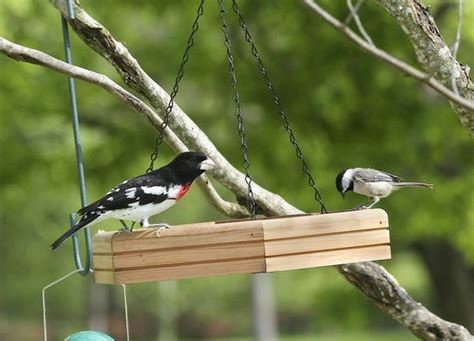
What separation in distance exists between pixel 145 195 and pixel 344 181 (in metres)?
1.53

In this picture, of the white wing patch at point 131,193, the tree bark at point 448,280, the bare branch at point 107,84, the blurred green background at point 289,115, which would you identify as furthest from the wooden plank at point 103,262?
the tree bark at point 448,280

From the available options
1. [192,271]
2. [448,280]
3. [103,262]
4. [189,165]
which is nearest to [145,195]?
[189,165]

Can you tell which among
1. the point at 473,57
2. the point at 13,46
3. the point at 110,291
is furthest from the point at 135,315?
the point at 13,46

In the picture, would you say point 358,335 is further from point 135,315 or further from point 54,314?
point 54,314

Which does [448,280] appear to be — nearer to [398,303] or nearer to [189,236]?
[398,303]

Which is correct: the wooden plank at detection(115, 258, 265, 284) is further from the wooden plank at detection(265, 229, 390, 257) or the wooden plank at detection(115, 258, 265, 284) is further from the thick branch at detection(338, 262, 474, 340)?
the thick branch at detection(338, 262, 474, 340)

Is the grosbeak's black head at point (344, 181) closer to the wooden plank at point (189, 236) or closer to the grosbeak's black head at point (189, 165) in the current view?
the grosbeak's black head at point (189, 165)

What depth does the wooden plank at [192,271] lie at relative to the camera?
3.58 meters

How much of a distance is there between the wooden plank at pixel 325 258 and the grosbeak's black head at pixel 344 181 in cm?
118

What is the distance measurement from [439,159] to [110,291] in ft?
46.9

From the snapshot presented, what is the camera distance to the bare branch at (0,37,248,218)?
14.0 feet

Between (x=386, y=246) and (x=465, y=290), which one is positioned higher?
(x=465, y=290)

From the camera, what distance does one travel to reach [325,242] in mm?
3693

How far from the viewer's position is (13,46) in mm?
4238
